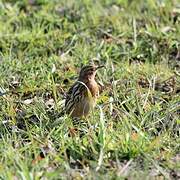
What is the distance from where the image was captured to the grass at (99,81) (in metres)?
5.59

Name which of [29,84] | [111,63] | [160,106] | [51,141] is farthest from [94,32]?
[51,141]

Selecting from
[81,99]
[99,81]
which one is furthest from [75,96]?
[99,81]

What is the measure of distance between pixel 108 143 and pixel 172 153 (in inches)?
21.6

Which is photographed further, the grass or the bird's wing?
the bird's wing

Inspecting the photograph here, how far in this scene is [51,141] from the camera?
6.04 m

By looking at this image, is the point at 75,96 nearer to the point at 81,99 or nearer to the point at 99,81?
the point at 81,99

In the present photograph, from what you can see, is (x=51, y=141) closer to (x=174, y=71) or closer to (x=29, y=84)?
(x=29, y=84)

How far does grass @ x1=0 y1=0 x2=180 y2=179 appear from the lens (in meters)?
5.59

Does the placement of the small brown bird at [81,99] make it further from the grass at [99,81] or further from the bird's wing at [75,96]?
the grass at [99,81]

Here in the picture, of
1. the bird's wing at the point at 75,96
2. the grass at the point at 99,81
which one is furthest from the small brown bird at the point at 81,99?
the grass at the point at 99,81

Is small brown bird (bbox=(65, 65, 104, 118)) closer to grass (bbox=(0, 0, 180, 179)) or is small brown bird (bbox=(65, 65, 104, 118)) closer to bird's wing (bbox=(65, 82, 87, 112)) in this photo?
bird's wing (bbox=(65, 82, 87, 112))

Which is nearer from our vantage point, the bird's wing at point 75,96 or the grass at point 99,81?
the grass at point 99,81

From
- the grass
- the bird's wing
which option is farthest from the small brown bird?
the grass

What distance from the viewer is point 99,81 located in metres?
7.62
